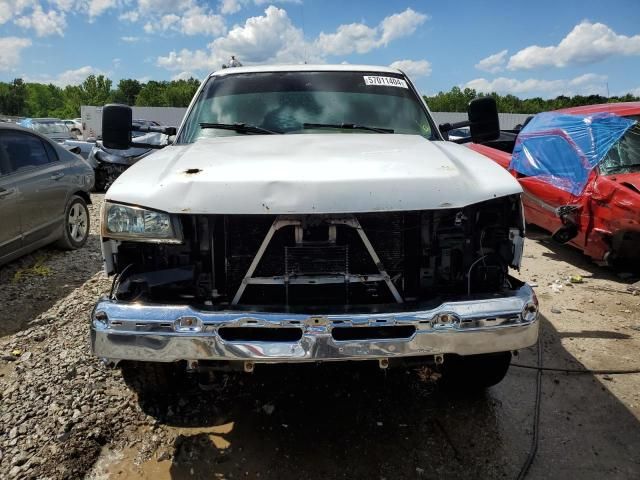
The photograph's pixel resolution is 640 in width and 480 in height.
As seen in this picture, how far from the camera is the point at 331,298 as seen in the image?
2.42m

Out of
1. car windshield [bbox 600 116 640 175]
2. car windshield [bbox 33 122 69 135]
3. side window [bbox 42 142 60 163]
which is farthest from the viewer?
car windshield [bbox 33 122 69 135]

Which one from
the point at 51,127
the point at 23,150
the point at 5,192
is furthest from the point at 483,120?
the point at 51,127

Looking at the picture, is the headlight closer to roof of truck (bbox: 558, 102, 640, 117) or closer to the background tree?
roof of truck (bbox: 558, 102, 640, 117)

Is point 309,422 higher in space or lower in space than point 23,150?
lower

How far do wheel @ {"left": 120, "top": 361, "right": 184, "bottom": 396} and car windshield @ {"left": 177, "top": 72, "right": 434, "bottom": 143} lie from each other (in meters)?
1.57

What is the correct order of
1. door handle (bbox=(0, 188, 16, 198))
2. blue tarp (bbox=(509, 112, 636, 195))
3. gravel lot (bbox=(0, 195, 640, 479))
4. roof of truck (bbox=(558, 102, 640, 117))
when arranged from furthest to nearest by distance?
roof of truck (bbox=(558, 102, 640, 117)) → blue tarp (bbox=(509, 112, 636, 195)) → door handle (bbox=(0, 188, 16, 198)) → gravel lot (bbox=(0, 195, 640, 479))

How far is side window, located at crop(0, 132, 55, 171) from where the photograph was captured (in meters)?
5.29

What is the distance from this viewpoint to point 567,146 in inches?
242

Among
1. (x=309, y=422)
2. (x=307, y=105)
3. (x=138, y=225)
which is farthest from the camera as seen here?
(x=307, y=105)

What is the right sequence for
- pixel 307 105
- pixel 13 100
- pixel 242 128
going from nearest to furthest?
pixel 242 128 → pixel 307 105 → pixel 13 100

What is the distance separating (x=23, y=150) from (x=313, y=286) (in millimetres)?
4678

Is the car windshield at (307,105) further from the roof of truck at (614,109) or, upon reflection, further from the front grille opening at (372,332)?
the roof of truck at (614,109)

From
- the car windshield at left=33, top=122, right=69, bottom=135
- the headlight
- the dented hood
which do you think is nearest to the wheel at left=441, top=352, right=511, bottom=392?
the dented hood

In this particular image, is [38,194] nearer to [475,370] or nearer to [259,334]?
[259,334]
